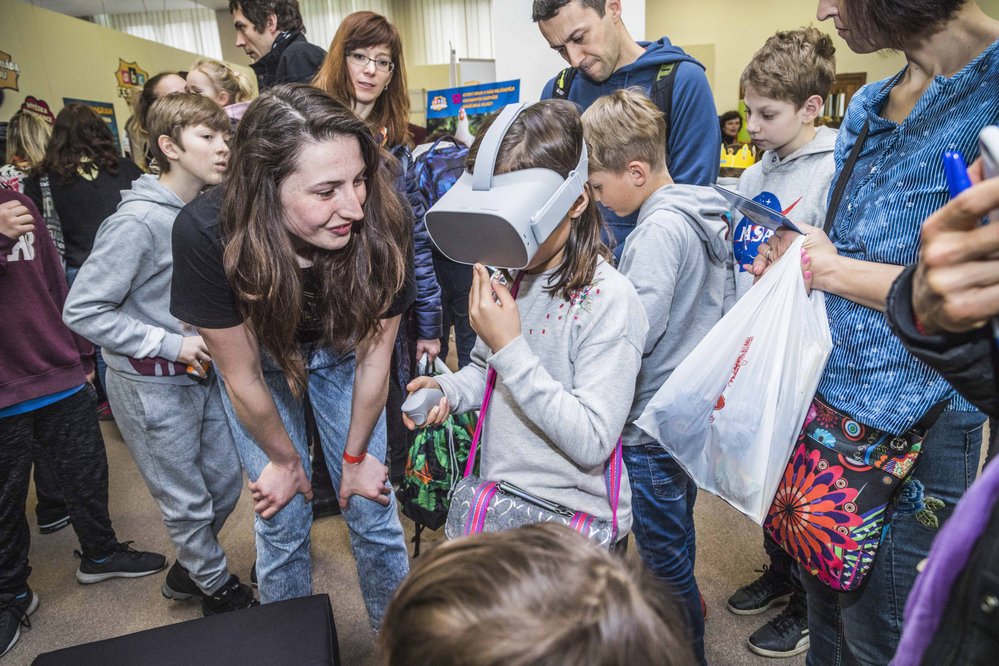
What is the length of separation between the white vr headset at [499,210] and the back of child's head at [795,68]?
1.20 metres

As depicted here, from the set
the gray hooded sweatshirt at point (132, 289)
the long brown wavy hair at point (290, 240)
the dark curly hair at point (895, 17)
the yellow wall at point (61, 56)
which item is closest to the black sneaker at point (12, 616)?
the gray hooded sweatshirt at point (132, 289)

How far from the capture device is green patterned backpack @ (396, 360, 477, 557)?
168cm

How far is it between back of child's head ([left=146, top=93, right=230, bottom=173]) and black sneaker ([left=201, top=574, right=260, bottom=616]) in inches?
48.1

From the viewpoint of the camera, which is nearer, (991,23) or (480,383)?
(991,23)

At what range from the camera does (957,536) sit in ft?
1.63

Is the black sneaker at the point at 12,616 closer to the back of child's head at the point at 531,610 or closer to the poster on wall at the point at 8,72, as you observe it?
the back of child's head at the point at 531,610

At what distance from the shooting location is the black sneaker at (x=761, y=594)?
1798 millimetres

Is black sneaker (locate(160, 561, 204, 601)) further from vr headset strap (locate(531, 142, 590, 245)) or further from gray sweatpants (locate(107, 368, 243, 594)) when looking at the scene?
vr headset strap (locate(531, 142, 590, 245))

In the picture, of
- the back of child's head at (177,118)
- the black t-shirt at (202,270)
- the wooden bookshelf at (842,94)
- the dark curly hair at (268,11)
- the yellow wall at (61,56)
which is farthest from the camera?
the wooden bookshelf at (842,94)

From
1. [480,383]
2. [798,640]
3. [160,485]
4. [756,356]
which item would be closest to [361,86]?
[480,383]

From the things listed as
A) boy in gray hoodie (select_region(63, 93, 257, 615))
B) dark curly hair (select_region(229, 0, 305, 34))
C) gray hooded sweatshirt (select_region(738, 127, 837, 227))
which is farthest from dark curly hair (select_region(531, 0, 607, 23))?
boy in gray hoodie (select_region(63, 93, 257, 615))

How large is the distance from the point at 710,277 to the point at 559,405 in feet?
2.14

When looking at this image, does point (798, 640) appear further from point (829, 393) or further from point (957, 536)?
point (957, 536)

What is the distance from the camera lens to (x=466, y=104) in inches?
128
